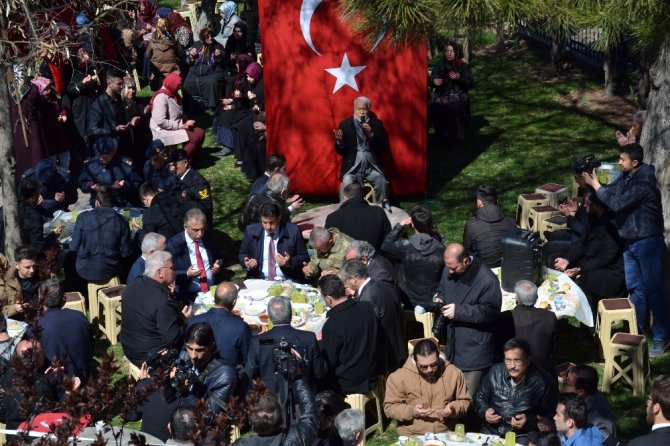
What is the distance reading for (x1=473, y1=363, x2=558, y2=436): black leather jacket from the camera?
777 centimetres

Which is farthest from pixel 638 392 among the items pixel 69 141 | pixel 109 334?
pixel 69 141

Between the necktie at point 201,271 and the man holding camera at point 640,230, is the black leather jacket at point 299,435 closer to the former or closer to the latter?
the necktie at point 201,271

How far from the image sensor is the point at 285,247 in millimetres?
10258

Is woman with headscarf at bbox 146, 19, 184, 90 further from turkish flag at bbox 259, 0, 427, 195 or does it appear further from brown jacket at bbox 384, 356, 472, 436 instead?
brown jacket at bbox 384, 356, 472, 436

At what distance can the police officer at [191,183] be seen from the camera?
11413 millimetres

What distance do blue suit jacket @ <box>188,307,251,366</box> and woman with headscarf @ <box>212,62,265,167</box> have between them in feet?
22.0

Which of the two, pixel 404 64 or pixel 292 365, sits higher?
pixel 404 64

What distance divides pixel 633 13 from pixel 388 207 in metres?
6.25

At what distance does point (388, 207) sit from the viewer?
41.4 ft

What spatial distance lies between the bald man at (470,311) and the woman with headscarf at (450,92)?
7132mm

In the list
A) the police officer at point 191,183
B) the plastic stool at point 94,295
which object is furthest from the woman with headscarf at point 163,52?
the plastic stool at point 94,295

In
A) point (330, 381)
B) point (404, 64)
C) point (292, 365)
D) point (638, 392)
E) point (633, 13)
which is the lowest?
point (638, 392)

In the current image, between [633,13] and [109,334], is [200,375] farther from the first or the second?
[633,13]

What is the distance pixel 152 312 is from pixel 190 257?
4.74 feet
